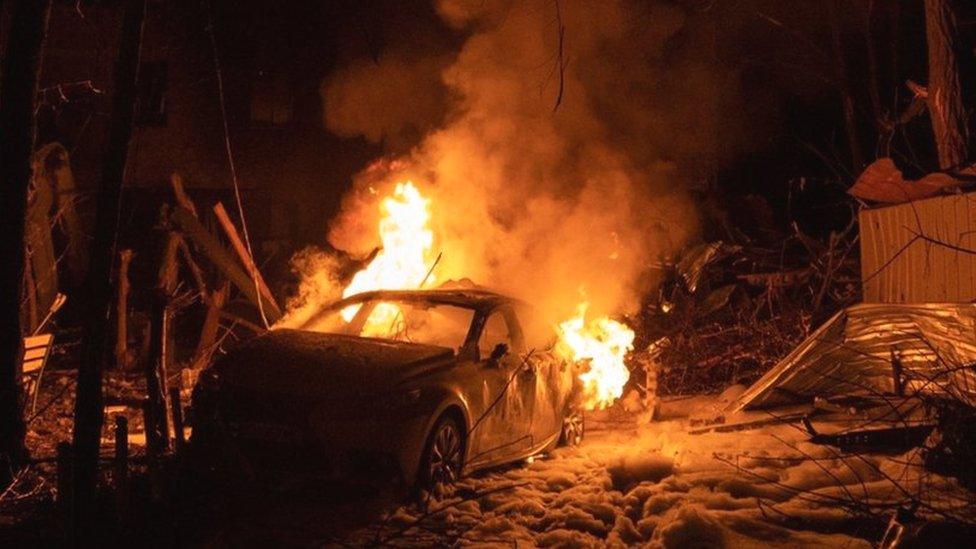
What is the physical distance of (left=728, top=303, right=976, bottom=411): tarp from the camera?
24.9 feet

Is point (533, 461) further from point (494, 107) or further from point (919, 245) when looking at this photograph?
point (494, 107)

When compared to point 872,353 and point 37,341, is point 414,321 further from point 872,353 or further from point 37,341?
point 872,353

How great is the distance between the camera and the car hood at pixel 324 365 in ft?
19.9

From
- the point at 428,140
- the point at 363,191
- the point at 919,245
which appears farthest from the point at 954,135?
the point at 363,191

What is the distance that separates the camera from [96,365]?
5.36 metres

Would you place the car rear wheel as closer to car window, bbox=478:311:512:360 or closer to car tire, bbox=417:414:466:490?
car tire, bbox=417:414:466:490

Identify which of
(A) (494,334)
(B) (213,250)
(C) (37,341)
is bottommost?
(C) (37,341)

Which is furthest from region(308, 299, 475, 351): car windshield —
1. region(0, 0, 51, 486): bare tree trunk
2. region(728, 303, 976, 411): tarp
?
region(728, 303, 976, 411): tarp

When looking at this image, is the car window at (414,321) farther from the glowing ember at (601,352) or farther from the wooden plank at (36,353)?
the wooden plank at (36,353)

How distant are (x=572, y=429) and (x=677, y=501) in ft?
9.53

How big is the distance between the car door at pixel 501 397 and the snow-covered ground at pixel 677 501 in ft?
0.76

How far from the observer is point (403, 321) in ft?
26.2

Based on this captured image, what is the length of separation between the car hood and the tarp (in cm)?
403

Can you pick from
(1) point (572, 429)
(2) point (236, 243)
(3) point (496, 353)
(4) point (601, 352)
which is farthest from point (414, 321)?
(2) point (236, 243)
